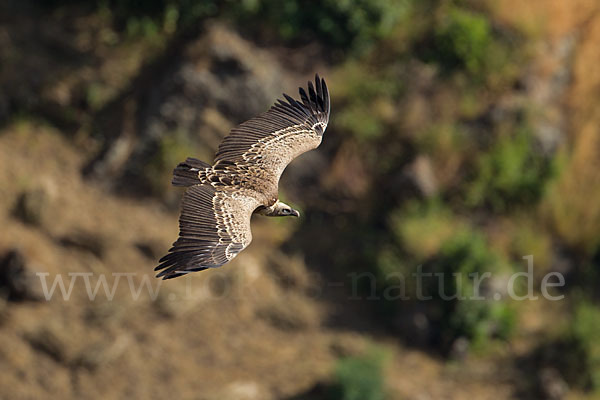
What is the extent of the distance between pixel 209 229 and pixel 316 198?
7703mm

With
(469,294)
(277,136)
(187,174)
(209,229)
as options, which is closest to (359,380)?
(469,294)

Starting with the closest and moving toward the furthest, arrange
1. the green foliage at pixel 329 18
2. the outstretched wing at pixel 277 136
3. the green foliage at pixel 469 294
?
the outstretched wing at pixel 277 136 < the green foliage at pixel 469 294 < the green foliage at pixel 329 18

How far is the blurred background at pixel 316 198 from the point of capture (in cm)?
1620

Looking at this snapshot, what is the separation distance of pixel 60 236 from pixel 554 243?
882 cm

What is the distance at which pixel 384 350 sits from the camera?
53.8 feet

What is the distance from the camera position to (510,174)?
18.0m

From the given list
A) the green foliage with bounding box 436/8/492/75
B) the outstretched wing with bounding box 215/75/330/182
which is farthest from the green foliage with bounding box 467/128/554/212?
the outstretched wing with bounding box 215/75/330/182

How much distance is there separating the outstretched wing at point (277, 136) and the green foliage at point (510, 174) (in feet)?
19.1

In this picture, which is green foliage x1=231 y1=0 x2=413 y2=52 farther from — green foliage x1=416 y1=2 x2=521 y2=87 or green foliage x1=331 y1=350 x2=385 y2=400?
green foliage x1=331 y1=350 x2=385 y2=400

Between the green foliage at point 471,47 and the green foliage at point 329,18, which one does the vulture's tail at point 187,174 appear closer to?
the green foliage at point 329,18

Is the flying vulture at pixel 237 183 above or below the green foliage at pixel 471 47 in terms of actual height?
below

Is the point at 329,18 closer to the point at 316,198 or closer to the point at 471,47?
the point at 471,47

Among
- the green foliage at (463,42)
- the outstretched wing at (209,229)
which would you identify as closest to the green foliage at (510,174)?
the green foliage at (463,42)

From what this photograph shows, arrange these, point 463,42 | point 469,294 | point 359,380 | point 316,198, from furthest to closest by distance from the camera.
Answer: point 463,42
point 316,198
point 469,294
point 359,380
